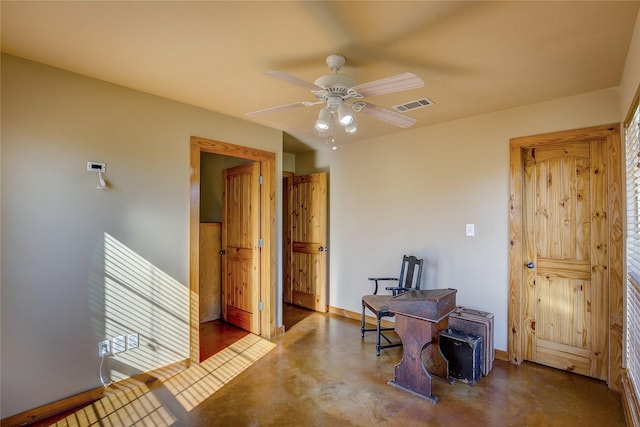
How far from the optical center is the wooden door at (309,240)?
4.57m

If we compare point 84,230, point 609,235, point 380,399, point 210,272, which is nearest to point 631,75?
point 609,235

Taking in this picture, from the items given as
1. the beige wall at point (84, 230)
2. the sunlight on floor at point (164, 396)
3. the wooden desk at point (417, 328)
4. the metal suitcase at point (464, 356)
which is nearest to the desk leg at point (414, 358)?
the wooden desk at point (417, 328)

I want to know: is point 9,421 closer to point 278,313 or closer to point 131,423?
point 131,423

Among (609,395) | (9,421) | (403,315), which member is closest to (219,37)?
(403,315)

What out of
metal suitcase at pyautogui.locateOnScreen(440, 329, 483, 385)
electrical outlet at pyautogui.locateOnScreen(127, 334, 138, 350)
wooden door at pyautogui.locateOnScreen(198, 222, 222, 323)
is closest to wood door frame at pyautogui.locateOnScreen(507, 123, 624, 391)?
metal suitcase at pyautogui.locateOnScreen(440, 329, 483, 385)

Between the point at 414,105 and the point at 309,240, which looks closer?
the point at 414,105

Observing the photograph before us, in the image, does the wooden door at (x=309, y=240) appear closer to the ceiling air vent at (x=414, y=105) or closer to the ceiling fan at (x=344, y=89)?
the ceiling air vent at (x=414, y=105)

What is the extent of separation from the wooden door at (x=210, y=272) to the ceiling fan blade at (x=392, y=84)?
3.09 m

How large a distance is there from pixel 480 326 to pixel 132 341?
2.99 m

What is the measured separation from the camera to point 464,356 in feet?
8.56

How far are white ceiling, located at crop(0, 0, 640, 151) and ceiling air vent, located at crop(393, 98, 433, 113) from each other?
13 centimetres

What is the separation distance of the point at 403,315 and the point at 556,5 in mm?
2137

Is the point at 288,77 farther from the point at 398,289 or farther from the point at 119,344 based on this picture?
the point at 398,289

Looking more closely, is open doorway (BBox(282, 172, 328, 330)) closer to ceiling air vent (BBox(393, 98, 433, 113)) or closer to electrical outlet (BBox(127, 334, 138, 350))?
ceiling air vent (BBox(393, 98, 433, 113))
